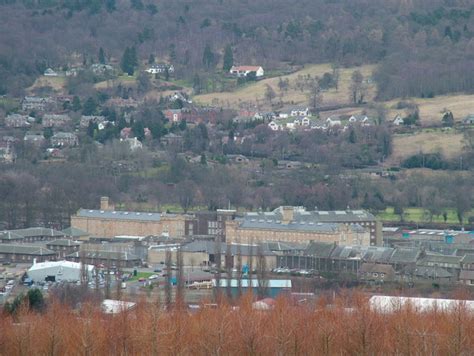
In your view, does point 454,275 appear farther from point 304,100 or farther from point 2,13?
point 2,13

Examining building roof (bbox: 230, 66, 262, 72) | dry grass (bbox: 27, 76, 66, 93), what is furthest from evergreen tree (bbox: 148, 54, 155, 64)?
dry grass (bbox: 27, 76, 66, 93)

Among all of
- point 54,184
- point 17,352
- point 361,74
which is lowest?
point 17,352

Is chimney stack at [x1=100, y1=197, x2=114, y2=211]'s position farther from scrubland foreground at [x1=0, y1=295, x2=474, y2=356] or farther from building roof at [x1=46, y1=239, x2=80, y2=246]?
scrubland foreground at [x1=0, y1=295, x2=474, y2=356]

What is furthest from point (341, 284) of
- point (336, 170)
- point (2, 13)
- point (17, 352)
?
point (2, 13)

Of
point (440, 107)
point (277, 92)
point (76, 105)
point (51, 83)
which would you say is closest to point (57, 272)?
point (440, 107)

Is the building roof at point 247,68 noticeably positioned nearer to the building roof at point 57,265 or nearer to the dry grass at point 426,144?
the dry grass at point 426,144

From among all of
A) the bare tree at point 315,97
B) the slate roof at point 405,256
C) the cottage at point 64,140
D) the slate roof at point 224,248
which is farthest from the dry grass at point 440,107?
the slate roof at point 405,256

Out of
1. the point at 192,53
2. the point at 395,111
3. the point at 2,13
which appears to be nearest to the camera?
the point at 395,111
